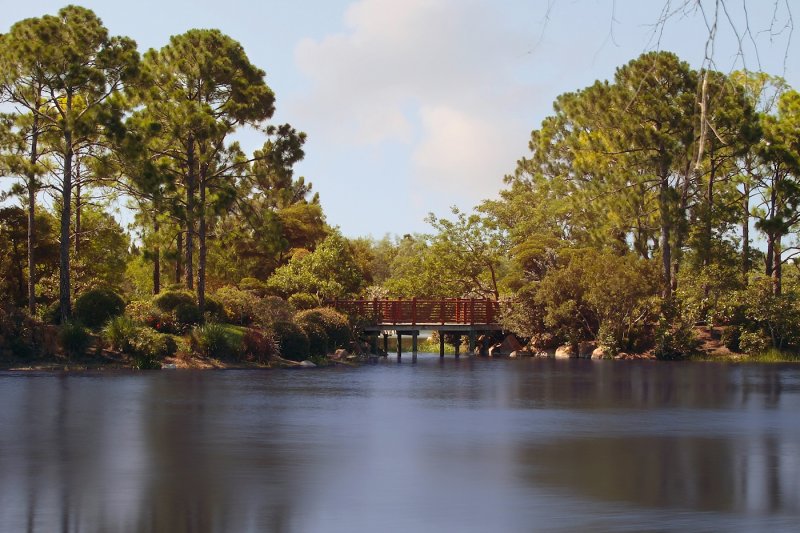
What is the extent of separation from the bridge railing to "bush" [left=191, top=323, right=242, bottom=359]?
1468cm

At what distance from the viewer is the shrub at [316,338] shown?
164ft

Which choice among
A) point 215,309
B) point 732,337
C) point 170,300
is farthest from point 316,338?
point 732,337

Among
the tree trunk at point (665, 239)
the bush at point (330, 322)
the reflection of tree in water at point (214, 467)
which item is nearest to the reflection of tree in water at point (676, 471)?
the reflection of tree in water at point (214, 467)

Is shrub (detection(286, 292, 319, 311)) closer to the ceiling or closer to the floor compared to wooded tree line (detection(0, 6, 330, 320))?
closer to the floor

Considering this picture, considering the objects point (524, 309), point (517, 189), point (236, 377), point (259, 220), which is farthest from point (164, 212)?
point (517, 189)

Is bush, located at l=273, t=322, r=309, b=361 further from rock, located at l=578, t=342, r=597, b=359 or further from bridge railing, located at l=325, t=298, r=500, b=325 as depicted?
rock, located at l=578, t=342, r=597, b=359

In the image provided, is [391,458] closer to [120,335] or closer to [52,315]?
[120,335]

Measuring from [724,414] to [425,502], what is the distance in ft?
47.5

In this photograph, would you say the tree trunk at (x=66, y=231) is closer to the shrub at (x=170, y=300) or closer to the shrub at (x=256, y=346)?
the shrub at (x=170, y=300)

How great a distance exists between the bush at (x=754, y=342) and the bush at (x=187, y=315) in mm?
27503

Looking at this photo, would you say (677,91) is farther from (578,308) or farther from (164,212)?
(164,212)

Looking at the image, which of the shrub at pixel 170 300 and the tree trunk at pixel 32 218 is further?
the shrub at pixel 170 300

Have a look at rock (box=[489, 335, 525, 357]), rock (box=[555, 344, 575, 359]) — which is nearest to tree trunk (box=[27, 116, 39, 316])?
rock (box=[555, 344, 575, 359])

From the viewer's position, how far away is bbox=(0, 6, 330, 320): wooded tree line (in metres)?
41.8
